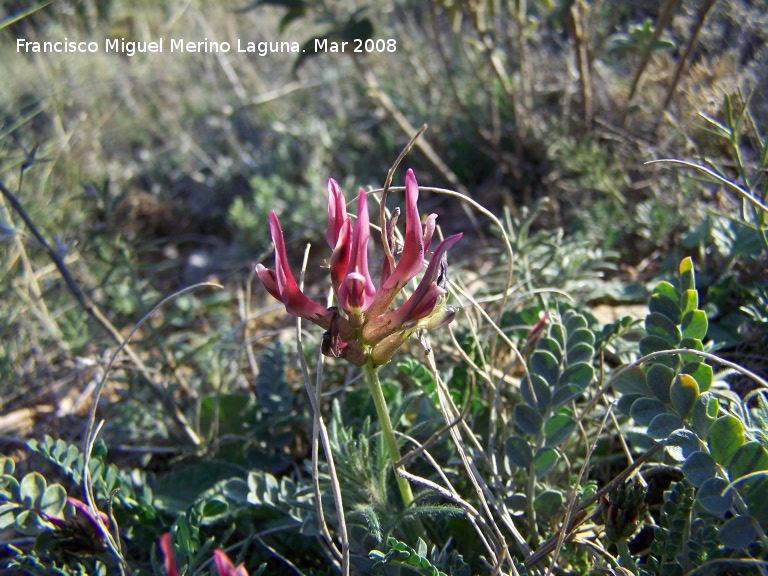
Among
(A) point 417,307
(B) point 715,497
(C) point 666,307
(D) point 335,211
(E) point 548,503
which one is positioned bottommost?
(E) point 548,503

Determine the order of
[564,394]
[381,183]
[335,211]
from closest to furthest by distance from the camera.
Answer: [335,211] < [564,394] < [381,183]

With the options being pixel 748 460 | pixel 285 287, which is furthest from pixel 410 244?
pixel 748 460

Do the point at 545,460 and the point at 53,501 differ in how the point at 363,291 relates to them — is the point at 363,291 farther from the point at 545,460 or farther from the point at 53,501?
the point at 53,501

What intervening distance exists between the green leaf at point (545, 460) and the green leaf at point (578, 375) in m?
0.14

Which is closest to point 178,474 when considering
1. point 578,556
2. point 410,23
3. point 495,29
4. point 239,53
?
point 578,556

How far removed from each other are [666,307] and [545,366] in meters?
0.27

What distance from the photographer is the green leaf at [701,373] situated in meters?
1.06

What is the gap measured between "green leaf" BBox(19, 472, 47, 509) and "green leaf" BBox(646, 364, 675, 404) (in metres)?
1.24

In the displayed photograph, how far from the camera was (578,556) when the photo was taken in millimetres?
1228

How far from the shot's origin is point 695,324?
1151 mm

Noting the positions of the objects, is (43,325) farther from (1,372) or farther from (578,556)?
(578,556)

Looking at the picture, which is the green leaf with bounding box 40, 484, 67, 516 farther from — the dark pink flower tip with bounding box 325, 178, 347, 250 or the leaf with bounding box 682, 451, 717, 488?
the leaf with bounding box 682, 451, 717, 488

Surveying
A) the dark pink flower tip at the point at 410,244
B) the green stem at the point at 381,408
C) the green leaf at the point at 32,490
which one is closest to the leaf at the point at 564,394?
the green stem at the point at 381,408

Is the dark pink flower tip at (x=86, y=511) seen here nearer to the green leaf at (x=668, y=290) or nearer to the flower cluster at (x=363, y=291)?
the flower cluster at (x=363, y=291)
